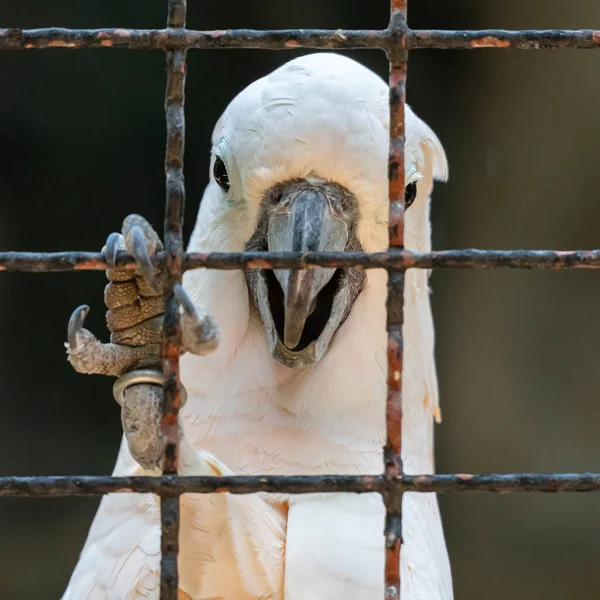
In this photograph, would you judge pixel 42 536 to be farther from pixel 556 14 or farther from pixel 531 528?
pixel 556 14

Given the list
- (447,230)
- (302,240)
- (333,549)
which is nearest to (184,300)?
(302,240)

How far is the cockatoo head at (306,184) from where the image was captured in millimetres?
1882

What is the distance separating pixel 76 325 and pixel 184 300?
186 mm

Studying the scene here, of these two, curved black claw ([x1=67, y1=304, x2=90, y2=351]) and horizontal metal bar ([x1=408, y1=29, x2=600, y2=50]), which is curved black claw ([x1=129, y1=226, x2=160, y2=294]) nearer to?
curved black claw ([x1=67, y1=304, x2=90, y2=351])

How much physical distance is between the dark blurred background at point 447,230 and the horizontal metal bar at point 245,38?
2.08 meters

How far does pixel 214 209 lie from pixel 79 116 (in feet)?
5.36

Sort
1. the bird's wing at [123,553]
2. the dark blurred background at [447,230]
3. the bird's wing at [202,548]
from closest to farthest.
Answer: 1. the bird's wing at [202,548]
2. the bird's wing at [123,553]
3. the dark blurred background at [447,230]

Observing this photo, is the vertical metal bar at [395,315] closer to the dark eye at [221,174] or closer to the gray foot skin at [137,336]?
the gray foot skin at [137,336]

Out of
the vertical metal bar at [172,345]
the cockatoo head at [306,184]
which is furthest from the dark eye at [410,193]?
the vertical metal bar at [172,345]

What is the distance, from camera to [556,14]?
11.4 feet

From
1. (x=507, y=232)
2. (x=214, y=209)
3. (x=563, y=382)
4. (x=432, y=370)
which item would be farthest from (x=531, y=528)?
(x=214, y=209)

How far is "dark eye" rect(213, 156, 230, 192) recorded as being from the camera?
207 cm

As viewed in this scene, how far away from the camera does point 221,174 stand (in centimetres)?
208

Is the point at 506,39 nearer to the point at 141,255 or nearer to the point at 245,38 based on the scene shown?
the point at 245,38
